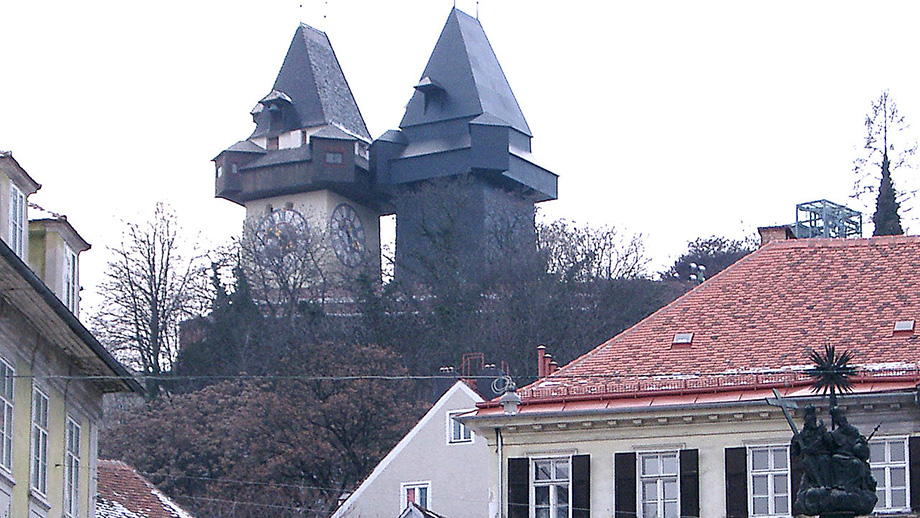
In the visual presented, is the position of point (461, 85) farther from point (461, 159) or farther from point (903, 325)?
point (903, 325)

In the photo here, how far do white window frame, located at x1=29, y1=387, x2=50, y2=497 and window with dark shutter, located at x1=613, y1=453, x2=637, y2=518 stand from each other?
976 cm

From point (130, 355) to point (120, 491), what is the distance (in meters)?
49.5

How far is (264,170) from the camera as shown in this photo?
109125mm

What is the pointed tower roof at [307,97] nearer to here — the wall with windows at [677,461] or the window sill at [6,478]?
the wall with windows at [677,461]

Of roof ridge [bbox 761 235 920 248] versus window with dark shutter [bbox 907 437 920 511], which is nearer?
window with dark shutter [bbox 907 437 920 511]

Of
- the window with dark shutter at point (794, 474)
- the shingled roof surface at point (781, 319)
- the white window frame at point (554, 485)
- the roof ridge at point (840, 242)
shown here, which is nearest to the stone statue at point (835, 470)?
the window with dark shutter at point (794, 474)

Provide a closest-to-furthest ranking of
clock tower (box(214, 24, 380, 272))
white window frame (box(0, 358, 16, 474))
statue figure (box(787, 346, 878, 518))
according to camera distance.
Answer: statue figure (box(787, 346, 878, 518)), white window frame (box(0, 358, 16, 474)), clock tower (box(214, 24, 380, 272))

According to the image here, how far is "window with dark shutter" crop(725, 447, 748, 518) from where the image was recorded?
3162cm

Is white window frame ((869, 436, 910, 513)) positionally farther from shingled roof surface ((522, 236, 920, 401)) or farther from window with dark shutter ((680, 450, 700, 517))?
window with dark shutter ((680, 450, 700, 517))

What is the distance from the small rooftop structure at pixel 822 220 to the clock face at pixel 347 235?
4977 centimetres

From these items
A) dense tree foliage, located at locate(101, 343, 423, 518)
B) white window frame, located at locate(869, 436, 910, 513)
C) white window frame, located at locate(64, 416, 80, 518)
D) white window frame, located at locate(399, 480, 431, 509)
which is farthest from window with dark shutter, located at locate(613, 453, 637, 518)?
dense tree foliage, located at locate(101, 343, 423, 518)

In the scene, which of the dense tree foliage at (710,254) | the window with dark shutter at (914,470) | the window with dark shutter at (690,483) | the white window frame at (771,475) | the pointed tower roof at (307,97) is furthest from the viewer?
the pointed tower roof at (307,97)

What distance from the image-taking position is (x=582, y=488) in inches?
1281

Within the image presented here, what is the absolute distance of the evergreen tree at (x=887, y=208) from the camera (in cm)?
6256
